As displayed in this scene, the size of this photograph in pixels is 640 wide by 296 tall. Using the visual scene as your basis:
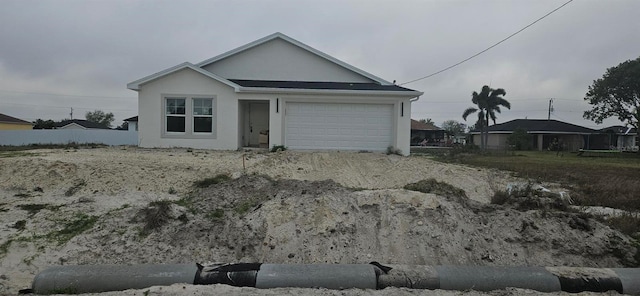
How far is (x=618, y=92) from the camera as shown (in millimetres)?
41812

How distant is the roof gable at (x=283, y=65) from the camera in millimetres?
19047

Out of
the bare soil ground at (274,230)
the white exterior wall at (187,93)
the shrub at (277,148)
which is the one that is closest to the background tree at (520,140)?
the shrub at (277,148)

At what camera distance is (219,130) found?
16.0 m

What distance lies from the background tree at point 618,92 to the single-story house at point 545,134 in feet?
7.93

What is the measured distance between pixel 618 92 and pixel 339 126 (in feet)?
131

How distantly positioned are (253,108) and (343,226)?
1262 centimetres

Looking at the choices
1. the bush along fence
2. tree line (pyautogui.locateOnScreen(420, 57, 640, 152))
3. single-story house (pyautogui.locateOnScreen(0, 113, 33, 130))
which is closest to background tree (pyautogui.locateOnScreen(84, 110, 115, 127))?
single-story house (pyautogui.locateOnScreen(0, 113, 33, 130))

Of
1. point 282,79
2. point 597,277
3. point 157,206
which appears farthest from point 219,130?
point 597,277

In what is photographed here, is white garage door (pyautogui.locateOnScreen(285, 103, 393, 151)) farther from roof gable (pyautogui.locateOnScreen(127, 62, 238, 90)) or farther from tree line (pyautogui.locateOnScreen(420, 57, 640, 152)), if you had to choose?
tree line (pyautogui.locateOnScreen(420, 57, 640, 152))

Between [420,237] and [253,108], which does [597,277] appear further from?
[253,108]

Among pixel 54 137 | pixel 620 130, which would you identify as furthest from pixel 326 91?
pixel 620 130

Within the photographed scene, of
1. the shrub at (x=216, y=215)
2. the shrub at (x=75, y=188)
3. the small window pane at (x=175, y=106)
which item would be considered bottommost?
the shrub at (x=216, y=215)

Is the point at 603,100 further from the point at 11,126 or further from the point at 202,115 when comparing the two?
the point at 11,126

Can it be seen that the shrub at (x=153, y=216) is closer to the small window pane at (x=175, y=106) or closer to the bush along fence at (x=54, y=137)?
the small window pane at (x=175, y=106)
